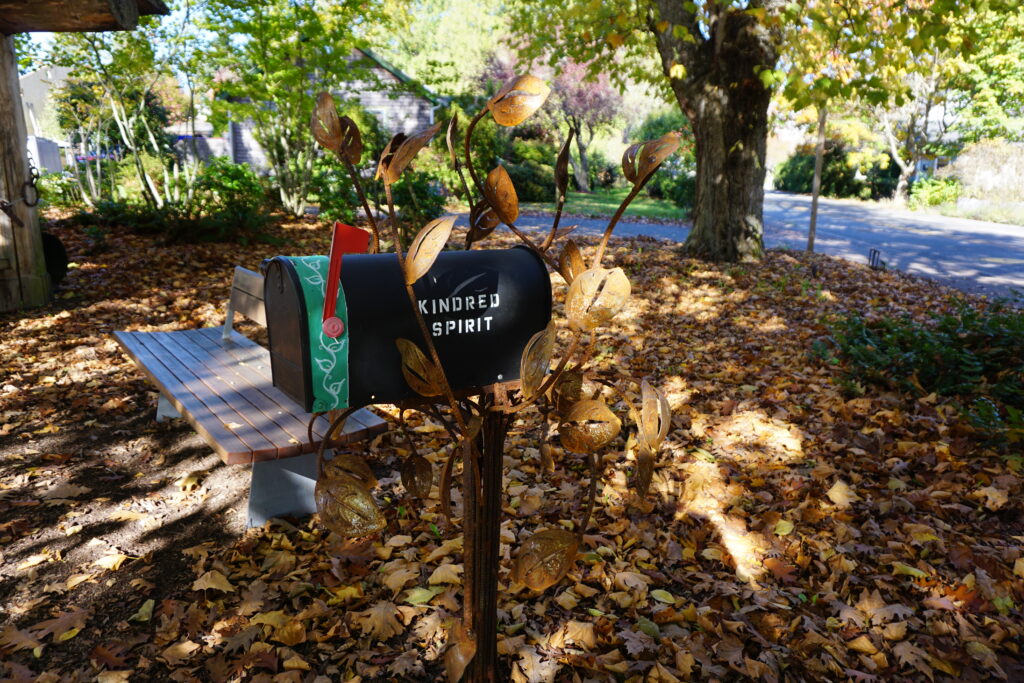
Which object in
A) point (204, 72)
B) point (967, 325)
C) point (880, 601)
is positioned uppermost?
point (204, 72)

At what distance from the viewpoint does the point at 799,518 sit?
3260 millimetres

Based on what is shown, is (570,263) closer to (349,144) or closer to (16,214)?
(349,144)

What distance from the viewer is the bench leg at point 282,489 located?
3244mm

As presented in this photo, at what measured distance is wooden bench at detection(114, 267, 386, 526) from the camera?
9.44ft

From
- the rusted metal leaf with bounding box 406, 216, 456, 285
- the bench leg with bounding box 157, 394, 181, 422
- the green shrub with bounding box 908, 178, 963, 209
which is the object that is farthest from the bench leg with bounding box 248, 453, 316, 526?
the green shrub with bounding box 908, 178, 963, 209

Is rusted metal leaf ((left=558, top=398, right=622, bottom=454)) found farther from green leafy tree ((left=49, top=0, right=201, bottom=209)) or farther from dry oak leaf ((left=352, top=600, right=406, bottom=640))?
green leafy tree ((left=49, top=0, right=201, bottom=209))

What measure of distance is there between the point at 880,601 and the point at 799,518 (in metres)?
0.60

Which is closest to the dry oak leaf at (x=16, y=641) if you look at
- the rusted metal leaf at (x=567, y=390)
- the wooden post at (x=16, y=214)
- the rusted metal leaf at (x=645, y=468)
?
the rusted metal leaf at (x=567, y=390)

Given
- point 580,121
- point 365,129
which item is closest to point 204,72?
point 365,129

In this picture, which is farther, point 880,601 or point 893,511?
point 893,511

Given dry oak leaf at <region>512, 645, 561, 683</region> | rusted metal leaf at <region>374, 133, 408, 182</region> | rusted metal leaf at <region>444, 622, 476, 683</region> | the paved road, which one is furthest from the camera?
the paved road

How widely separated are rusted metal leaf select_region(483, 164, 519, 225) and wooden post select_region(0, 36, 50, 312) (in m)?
6.72

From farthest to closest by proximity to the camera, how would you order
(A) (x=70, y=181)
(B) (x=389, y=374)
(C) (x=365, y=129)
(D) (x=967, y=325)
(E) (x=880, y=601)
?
(C) (x=365, y=129) < (A) (x=70, y=181) < (D) (x=967, y=325) < (E) (x=880, y=601) < (B) (x=389, y=374)

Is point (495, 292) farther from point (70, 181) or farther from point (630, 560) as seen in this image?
point (70, 181)
